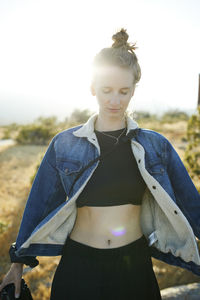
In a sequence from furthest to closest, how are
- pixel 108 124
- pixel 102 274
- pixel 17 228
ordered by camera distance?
1. pixel 17 228
2. pixel 108 124
3. pixel 102 274

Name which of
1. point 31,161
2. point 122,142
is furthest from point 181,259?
point 31,161

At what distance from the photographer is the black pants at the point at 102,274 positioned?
1.67 metres

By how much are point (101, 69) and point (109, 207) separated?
0.97 meters

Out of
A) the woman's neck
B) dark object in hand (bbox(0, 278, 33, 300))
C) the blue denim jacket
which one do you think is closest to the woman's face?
the woman's neck

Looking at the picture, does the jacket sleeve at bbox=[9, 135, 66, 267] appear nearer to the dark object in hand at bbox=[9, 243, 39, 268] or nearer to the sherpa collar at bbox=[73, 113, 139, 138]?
the dark object in hand at bbox=[9, 243, 39, 268]

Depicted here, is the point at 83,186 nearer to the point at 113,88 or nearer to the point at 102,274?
the point at 102,274

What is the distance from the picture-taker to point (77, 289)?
1676 millimetres

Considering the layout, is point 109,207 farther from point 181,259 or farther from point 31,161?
point 31,161

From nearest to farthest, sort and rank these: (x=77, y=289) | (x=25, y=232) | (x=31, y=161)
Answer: (x=77, y=289) < (x=25, y=232) < (x=31, y=161)

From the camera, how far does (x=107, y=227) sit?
175cm

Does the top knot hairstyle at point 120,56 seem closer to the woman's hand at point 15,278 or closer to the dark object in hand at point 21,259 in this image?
the dark object in hand at point 21,259

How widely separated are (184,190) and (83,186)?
0.75 m

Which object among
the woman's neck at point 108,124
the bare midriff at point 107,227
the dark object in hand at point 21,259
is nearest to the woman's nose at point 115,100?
the woman's neck at point 108,124

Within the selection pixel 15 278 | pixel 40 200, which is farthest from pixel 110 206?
pixel 15 278
